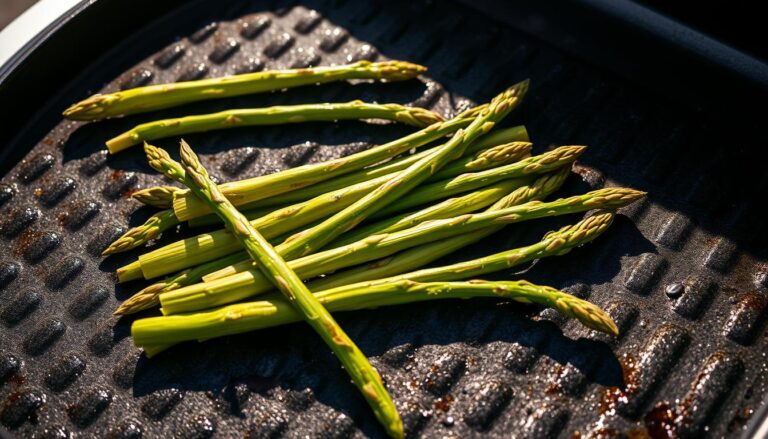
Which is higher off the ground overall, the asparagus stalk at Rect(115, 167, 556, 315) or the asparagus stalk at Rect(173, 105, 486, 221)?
the asparagus stalk at Rect(173, 105, 486, 221)

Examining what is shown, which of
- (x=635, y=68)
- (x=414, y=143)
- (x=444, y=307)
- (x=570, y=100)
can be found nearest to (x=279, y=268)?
(x=444, y=307)

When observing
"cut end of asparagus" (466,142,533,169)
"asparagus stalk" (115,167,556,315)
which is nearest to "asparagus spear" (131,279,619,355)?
"asparagus stalk" (115,167,556,315)

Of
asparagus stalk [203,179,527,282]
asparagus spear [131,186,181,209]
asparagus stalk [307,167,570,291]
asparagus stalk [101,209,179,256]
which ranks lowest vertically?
asparagus stalk [307,167,570,291]

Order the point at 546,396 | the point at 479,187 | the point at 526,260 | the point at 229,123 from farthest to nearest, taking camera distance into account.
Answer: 1. the point at 229,123
2. the point at 479,187
3. the point at 526,260
4. the point at 546,396

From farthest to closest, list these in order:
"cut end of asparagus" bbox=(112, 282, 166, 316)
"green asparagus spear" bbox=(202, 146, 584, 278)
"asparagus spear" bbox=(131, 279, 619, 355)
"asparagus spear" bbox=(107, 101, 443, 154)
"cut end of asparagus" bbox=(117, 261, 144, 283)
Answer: "asparagus spear" bbox=(107, 101, 443, 154)
"green asparagus spear" bbox=(202, 146, 584, 278)
"cut end of asparagus" bbox=(117, 261, 144, 283)
"cut end of asparagus" bbox=(112, 282, 166, 316)
"asparagus spear" bbox=(131, 279, 619, 355)

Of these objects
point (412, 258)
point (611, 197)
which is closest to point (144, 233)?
point (412, 258)

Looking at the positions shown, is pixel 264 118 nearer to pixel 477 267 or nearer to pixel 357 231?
pixel 357 231

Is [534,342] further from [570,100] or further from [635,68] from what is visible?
[635,68]

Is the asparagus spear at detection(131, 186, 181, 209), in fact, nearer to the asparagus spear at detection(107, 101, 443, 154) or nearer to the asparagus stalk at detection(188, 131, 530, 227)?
the asparagus stalk at detection(188, 131, 530, 227)
